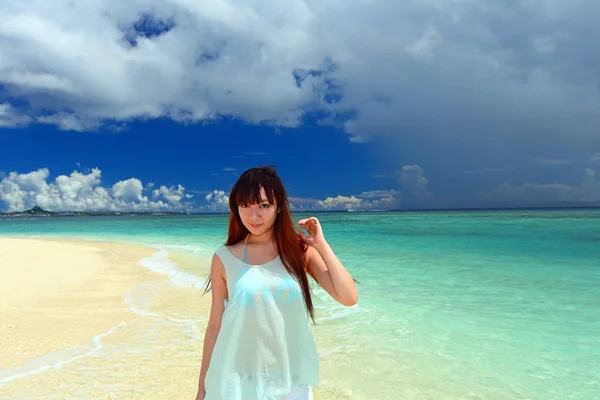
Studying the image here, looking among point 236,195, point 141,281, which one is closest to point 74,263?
point 141,281

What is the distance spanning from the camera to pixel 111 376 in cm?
511

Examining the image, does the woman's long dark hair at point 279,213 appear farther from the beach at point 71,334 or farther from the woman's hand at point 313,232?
the beach at point 71,334

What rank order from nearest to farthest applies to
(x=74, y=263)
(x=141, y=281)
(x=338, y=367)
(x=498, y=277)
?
(x=338, y=367) < (x=141, y=281) < (x=498, y=277) < (x=74, y=263)

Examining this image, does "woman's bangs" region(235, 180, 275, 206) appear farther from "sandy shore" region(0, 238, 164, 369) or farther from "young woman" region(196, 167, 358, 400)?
"sandy shore" region(0, 238, 164, 369)

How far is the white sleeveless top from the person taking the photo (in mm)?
2033

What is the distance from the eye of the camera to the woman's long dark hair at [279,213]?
2141mm

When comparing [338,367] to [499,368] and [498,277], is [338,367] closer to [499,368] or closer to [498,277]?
[499,368]

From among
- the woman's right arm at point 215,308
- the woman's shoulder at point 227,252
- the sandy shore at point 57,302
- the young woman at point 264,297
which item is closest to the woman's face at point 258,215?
the young woman at point 264,297

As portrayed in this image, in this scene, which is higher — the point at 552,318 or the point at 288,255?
the point at 288,255

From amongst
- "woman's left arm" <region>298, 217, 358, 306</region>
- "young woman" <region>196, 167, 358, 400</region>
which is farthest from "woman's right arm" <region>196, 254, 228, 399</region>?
"woman's left arm" <region>298, 217, 358, 306</region>

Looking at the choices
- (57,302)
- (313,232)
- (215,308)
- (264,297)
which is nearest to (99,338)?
(57,302)

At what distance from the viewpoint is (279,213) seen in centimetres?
222

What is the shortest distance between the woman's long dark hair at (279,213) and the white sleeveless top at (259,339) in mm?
81

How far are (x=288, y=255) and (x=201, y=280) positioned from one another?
1035 cm
